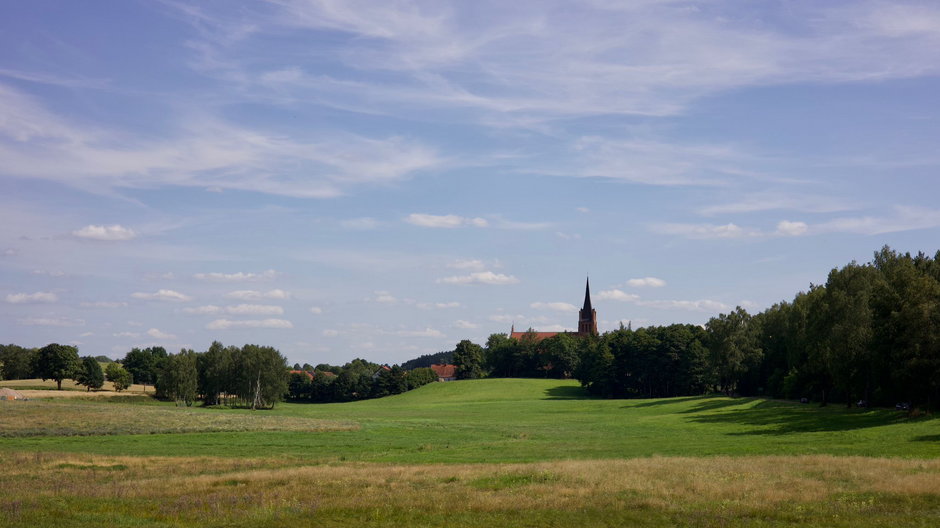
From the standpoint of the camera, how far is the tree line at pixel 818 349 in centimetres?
6625

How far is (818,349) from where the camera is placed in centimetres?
8300

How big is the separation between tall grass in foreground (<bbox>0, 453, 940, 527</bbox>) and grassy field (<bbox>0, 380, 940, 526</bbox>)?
106mm

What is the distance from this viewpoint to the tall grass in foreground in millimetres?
23750

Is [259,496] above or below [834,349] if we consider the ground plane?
below

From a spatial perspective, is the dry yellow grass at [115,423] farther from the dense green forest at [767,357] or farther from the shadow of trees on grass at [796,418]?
the dense green forest at [767,357]

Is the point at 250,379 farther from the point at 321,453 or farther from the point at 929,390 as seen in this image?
the point at 929,390

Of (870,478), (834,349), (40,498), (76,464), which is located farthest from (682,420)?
(40,498)

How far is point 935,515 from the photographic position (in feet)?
76.6

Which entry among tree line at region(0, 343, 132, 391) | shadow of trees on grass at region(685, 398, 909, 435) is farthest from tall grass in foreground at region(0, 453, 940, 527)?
tree line at region(0, 343, 132, 391)

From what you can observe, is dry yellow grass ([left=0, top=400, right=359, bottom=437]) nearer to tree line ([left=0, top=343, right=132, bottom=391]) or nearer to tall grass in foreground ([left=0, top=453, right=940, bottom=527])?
tall grass in foreground ([left=0, top=453, right=940, bottom=527])

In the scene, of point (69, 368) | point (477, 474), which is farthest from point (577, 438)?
point (69, 368)

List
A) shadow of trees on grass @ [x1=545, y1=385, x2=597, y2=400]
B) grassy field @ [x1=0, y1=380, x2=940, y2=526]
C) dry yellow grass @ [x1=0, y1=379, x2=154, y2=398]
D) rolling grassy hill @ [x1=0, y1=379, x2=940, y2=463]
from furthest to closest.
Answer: shadow of trees on grass @ [x1=545, y1=385, x2=597, y2=400] < dry yellow grass @ [x1=0, y1=379, x2=154, y2=398] < rolling grassy hill @ [x1=0, y1=379, x2=940, y2=463] < grassy field @ [x1=0, y1=380, x2=940, y2=526]

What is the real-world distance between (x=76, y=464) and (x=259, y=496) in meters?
18.9

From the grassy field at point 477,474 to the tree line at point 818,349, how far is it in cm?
606
